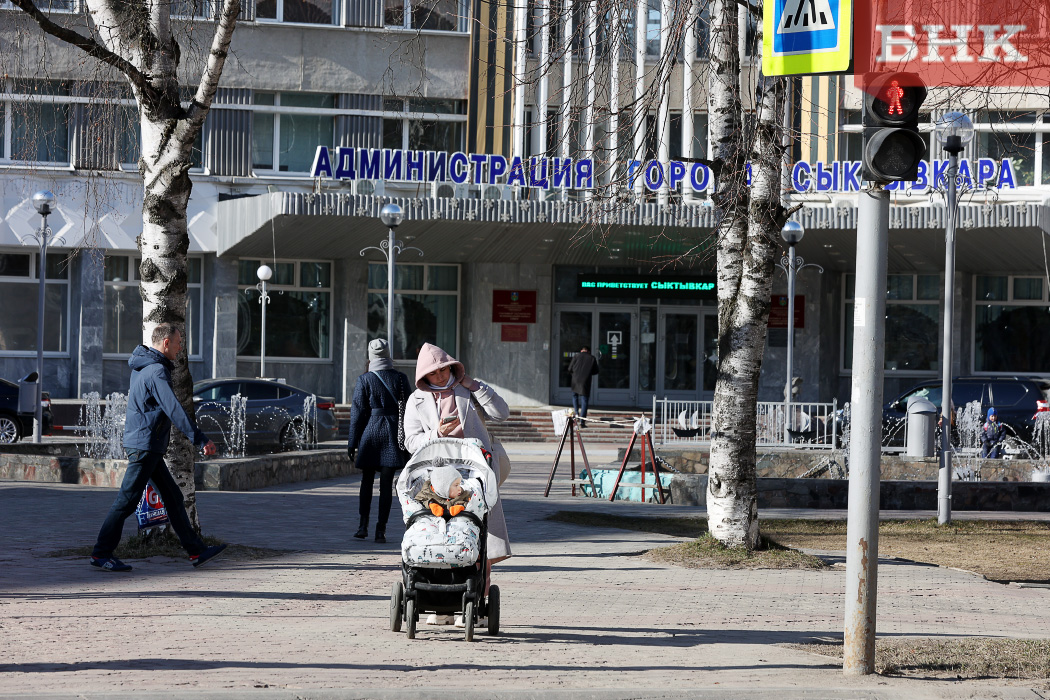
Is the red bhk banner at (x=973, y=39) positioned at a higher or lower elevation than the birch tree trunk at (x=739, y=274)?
higher

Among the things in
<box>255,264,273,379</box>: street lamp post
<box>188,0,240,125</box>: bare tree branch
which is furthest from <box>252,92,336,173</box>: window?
<box>188,0,240,125</box>: bare tree branch

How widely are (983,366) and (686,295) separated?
801 cm

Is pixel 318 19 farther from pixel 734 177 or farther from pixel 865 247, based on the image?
pixel 865 247

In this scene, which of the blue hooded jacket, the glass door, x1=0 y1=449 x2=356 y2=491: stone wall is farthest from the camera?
the glass door

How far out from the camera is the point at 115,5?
10438mm

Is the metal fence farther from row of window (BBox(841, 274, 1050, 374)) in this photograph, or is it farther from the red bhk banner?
the red bhk banner

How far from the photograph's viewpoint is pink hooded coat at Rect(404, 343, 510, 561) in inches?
298

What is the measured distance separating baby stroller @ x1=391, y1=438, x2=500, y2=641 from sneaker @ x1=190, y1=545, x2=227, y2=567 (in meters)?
2.81

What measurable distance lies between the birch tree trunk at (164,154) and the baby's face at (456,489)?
382 cm

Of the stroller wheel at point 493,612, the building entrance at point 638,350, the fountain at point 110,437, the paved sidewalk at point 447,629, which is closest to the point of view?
the paved sidewalk at point 447,629

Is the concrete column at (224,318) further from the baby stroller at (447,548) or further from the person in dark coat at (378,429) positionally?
the baby stroller at (447,548)

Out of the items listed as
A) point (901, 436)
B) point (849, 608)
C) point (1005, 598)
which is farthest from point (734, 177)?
point (901, 436)

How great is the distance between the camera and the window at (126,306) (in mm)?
31750

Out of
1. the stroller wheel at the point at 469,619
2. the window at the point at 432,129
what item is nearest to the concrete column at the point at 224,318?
the window at the point at 432,129
